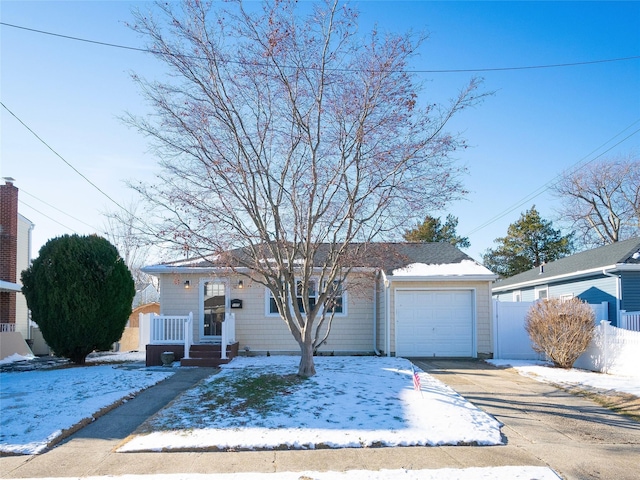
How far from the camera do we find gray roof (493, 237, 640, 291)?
48.0 ft

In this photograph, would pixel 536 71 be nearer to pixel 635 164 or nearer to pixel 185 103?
pixel 185 103

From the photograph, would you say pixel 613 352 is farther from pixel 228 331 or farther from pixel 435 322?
pixel 228 331

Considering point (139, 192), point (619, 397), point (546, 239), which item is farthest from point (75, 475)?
point (546, 239)

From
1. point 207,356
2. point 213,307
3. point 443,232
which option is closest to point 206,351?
point 207,356

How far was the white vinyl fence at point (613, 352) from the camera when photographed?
10.5m

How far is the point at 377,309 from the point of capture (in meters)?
15.2

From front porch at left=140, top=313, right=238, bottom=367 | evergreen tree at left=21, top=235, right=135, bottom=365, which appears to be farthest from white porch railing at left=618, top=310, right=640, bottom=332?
evergreen tree at left=21, top=235, right=135, bottom=365

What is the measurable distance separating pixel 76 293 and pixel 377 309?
27.4ft

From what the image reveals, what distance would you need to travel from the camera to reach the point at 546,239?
32156mm

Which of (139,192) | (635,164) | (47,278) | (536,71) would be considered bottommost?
(47,278)

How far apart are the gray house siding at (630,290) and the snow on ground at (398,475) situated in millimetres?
10896

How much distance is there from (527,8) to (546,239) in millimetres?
24244

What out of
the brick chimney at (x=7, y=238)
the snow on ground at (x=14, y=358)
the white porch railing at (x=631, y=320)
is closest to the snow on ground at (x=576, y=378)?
the white porch railing at (x=631, y=320)

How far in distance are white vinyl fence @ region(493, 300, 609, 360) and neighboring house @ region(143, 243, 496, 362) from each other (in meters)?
0.33
